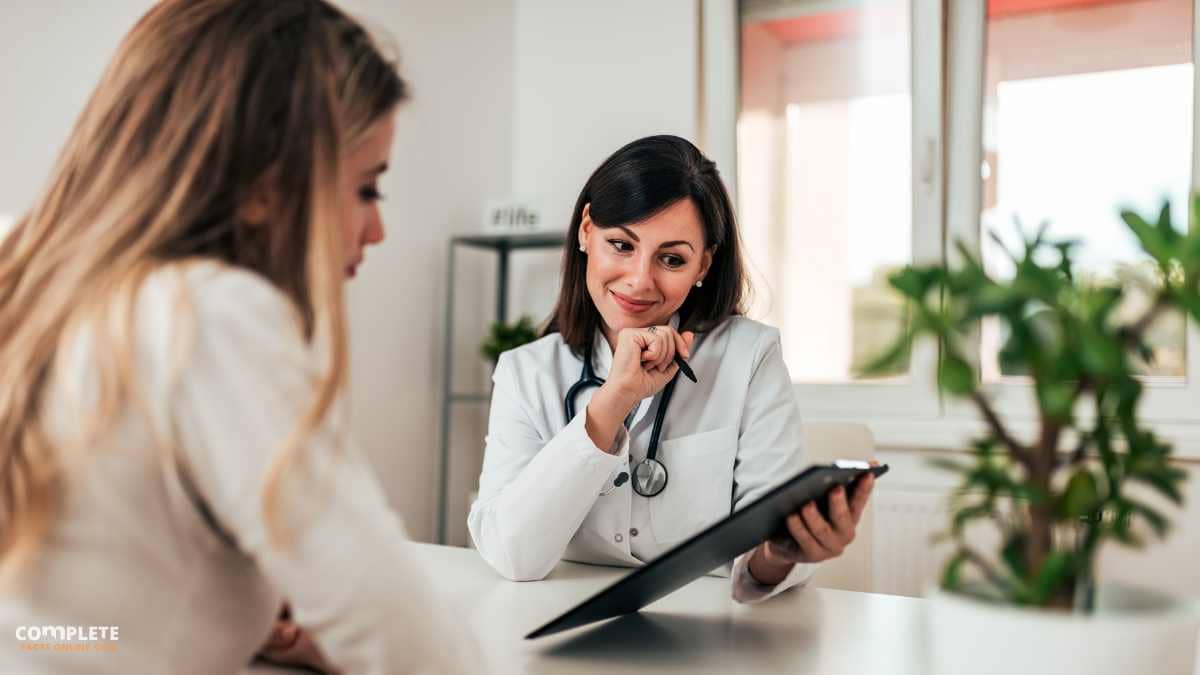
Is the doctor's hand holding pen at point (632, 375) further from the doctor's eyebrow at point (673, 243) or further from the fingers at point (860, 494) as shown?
the fingers at point (860, 494)

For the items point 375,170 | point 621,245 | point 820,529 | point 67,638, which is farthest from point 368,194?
point 621,245

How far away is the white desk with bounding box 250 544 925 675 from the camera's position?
89cm

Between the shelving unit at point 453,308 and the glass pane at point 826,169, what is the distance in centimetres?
70

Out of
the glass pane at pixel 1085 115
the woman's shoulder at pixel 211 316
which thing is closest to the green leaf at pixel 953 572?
the woman's shoulder at pixel 211 316

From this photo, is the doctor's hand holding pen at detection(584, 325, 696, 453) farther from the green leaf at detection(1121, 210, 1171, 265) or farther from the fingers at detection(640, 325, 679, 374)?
the green leaf at detection(1121, 210, 1171, 265)

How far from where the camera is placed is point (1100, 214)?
280cm

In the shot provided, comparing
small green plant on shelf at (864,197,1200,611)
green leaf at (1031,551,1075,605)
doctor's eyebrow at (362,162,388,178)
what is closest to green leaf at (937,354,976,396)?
small green plant on shelf at (864,197,1200,611)

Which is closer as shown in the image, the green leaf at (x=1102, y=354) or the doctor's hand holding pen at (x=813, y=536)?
the green leaf at (x=1102, y=354)

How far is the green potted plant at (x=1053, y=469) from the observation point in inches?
20.9

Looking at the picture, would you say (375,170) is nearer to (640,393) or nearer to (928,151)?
(640,393)

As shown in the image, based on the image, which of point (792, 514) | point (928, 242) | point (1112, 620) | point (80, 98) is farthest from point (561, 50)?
point (1112, 620)

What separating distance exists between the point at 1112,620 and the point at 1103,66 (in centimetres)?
269

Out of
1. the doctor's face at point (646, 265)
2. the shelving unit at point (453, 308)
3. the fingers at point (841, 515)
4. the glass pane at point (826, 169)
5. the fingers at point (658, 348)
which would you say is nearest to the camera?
the fingers at point (841, 515)

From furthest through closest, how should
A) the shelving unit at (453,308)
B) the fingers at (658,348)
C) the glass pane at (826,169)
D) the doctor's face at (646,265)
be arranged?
the shelving unit at (453,308) → the glass pane at (826,169) → the doctor's face at (646,265) → the fingers at (658,348)
